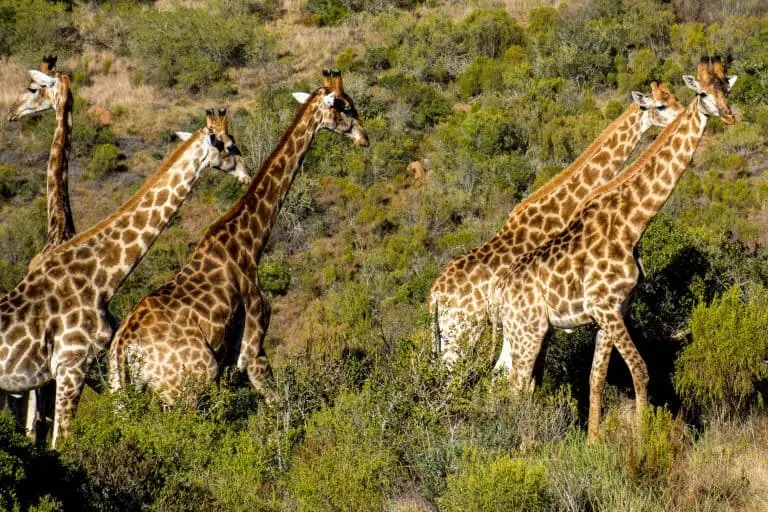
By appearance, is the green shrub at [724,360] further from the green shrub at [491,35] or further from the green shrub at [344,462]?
the green shrub at [491,35]

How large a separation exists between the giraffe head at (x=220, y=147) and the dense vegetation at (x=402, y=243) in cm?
176

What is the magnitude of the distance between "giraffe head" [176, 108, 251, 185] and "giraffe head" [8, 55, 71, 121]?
7.36 feet

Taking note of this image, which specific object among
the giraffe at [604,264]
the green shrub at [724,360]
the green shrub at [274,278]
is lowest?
the green shrub at [274,278]

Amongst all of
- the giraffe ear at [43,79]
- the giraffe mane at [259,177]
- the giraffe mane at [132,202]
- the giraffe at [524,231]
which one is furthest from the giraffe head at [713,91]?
the giraffe ear at [43,79]

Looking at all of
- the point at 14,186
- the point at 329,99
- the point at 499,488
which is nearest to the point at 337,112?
the point at 329,99

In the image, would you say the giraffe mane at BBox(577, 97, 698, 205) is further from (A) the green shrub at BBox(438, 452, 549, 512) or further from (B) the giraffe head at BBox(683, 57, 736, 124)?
(A) the green shrub at BBox(438, 452, 549, 512)

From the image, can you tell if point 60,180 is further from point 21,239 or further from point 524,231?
point 21,239

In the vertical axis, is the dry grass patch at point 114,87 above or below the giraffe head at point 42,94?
below

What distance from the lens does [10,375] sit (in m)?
8.08

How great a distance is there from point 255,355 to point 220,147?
1748mm

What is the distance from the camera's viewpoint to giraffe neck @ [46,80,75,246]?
10.1 meters

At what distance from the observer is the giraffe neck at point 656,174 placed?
28.0 feet

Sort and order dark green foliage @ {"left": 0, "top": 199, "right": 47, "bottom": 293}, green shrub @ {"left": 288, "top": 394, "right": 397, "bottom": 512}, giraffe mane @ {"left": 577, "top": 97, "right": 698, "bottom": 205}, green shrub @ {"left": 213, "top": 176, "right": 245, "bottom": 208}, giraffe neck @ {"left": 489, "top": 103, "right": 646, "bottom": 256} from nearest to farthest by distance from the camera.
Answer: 1. green shrub @ {"left": 288, "top": 394, "right": 397, "bottom": 512}
2. giraffe mane @ {"left": 577, "top": 97, "right": 698, "bottom": 205}
3. giraffe neck @ {"left": 489, "top": 103, "right": 646, "bottom": 256}
4. dark green foliage @ {"left": 0, "top": 199, "right": 47, "bottom": 293}
5. green shrub @ {"left": 213, "top": 176, "right": 245, "bottom": 208}

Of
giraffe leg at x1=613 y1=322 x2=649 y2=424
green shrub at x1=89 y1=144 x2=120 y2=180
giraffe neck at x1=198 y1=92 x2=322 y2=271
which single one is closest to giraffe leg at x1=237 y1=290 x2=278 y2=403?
giraffe neck at x1=198 y1=92 x2=322 y2=271
